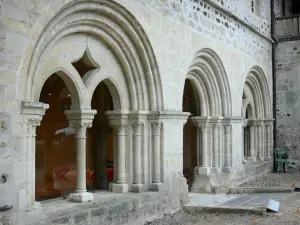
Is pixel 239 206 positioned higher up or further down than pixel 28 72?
further down

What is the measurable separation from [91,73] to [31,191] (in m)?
1.91

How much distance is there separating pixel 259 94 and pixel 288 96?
3.47 ft

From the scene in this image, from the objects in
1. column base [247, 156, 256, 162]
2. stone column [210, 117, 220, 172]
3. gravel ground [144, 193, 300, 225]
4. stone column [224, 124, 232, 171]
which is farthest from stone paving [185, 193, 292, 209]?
column base [247, 156, 256, 162]

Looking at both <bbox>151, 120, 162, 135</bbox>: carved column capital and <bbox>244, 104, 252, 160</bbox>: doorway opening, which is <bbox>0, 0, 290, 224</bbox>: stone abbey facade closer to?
<bbox>151, 120, 162, 135</bbox>: carved column capital

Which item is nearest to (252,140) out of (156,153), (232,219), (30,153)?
(232,219)

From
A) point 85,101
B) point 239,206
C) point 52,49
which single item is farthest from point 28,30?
point 239,206

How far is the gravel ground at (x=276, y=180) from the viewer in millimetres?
9555

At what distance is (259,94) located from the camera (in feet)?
38.3

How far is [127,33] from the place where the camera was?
605 centimetres

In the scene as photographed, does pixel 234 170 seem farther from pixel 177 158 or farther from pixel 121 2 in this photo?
pixel 121 2

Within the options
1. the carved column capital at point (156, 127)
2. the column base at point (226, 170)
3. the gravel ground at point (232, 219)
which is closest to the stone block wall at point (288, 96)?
the column base at point (226, 170)

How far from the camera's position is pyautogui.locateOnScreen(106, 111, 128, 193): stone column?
617cm

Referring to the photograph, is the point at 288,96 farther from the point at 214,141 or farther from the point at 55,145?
the point at 55,145

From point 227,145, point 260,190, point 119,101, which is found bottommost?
point 260,190
